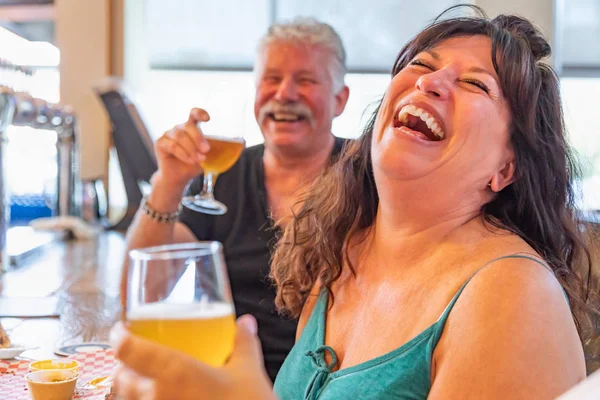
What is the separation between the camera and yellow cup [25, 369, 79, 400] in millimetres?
1062

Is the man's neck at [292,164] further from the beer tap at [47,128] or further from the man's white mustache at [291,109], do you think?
the beer tap at [47,128]

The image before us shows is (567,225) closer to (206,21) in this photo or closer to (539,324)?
(539,324)

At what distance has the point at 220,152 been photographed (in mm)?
1771

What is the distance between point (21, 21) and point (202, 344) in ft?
18.9

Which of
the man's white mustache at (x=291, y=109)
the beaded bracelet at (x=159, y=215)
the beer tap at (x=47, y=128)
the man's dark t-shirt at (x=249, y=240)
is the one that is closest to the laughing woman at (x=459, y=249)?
the man's dark t-shirt at (x=249, y=240)

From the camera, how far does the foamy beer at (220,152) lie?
176cm

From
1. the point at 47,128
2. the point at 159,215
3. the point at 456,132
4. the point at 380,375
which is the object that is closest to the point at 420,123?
the point at 456,132

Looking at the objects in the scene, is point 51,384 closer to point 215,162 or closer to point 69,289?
point 215,162

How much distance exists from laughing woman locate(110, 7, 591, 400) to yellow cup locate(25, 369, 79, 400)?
36 centimetres

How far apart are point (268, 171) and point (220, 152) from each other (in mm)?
362

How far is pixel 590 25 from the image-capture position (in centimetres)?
561

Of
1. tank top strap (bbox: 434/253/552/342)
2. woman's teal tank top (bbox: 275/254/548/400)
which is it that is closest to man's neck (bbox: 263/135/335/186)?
woman's teal tank top (bbox: 275/254/548/400)

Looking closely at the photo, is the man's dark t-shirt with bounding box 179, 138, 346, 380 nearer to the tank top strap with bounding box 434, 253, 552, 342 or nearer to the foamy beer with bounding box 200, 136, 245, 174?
the foamy beer with bounding box 200, 136, 245, 174

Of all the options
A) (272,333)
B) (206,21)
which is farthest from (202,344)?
(206,21)
